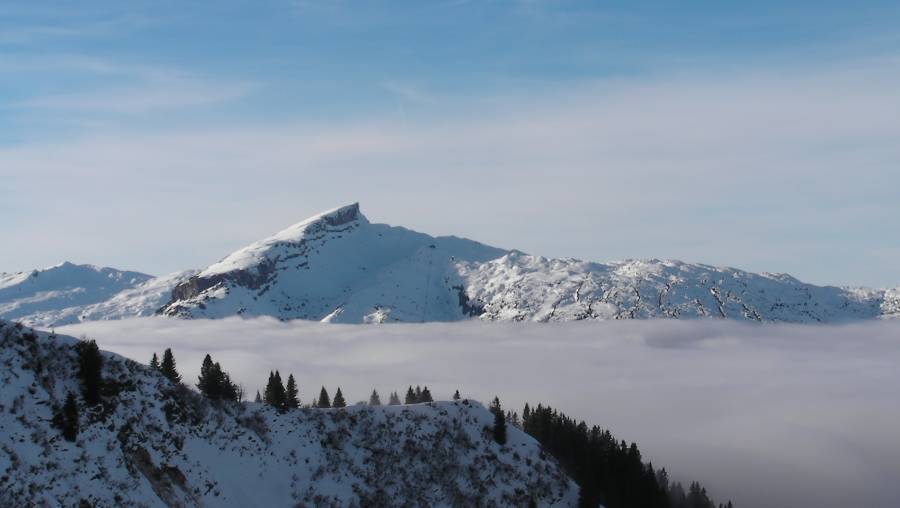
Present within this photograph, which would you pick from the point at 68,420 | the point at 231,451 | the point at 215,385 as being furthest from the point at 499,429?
the point at 68,420

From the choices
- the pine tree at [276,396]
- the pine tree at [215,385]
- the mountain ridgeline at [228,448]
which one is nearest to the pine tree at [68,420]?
the mountain ridgeline at [228,448]

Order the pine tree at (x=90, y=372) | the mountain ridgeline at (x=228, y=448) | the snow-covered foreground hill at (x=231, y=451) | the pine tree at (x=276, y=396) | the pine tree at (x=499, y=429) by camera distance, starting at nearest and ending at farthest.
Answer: the snow-covered foreground hill at (x=231, y=451) → the mountain ridgeline at (x=228, y=448) → the pine tree at (x=90, y=372) → the pine tree at (x=276, y=396) → the pine tree at (x=499, y=429)

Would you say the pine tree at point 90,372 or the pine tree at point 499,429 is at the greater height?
the pine tree at point 90,372

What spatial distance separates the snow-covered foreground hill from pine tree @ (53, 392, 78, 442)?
0.68 m

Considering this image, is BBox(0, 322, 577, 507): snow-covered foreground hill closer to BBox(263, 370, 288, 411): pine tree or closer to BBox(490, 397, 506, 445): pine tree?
BBox(490, 397, 506, 445): pine tree

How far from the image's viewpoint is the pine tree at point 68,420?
65.6 metres

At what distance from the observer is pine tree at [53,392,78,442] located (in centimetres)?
6556

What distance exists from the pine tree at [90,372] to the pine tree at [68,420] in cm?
433

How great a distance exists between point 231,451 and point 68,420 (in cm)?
2110

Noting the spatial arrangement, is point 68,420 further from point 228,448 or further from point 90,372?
point 228,448

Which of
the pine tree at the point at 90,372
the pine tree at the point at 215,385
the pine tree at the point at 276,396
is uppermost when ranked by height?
the pine tree at the point at 90,372

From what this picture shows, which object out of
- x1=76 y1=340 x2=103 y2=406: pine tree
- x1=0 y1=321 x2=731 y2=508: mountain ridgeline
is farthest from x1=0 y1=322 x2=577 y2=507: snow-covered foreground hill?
x1=76 y1=340 x2=103 y2=406: pine tree

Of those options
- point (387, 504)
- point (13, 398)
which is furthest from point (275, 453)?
point (13, 398)

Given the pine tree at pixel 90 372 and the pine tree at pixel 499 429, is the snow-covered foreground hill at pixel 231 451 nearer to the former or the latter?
the pine tree at pixel 90 372
